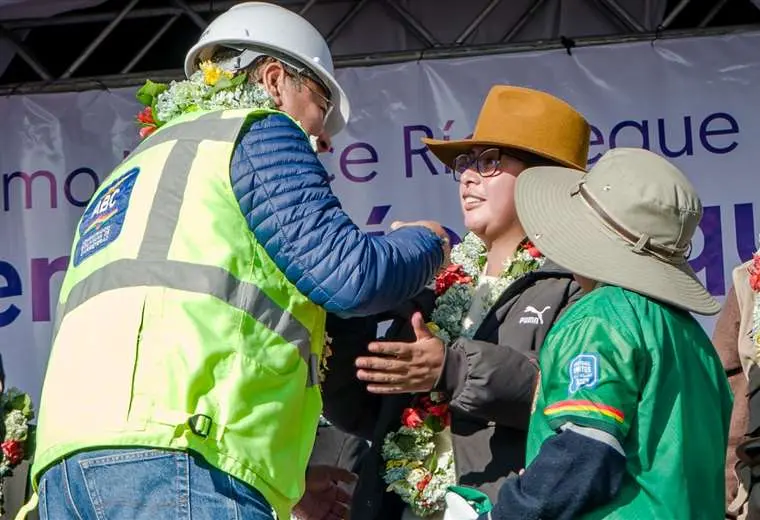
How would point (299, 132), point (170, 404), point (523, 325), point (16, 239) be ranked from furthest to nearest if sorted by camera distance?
point (16, 239), point (523, 325), point (299, 132), point (170, 404)

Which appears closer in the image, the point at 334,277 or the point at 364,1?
the point at 334,277

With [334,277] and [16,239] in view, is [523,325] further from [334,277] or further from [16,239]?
[16,239]

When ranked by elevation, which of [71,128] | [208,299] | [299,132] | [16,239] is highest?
[71,128]

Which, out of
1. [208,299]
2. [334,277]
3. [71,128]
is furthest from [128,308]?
[71,128]

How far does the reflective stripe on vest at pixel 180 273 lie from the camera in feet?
9.12

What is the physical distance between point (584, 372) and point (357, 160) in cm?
416

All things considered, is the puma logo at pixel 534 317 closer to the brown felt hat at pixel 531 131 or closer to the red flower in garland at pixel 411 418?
the red flower in garland at pixel 411 418

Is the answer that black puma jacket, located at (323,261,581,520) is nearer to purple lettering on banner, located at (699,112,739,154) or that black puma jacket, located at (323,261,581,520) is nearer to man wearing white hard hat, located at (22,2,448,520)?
man wearing white hard hat, located at (22,2,448,520)

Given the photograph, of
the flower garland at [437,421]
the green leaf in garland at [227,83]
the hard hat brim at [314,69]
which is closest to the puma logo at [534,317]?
the flower garland at [437,421]

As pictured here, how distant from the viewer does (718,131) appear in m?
6.43

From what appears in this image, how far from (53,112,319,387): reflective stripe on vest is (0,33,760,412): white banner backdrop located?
3.68 m

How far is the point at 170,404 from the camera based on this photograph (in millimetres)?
2701

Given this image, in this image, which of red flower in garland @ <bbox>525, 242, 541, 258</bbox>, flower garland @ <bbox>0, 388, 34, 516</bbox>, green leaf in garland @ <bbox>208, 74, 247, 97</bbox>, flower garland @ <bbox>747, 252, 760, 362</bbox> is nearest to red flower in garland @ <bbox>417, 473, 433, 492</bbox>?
red flower in garland @ <bbox>525, 242, 541, 258</bbox>

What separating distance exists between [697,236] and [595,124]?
2.32 ft
